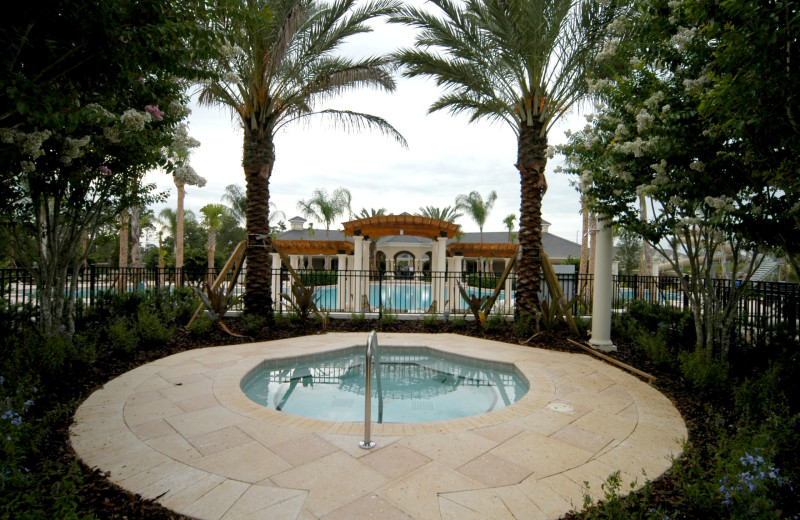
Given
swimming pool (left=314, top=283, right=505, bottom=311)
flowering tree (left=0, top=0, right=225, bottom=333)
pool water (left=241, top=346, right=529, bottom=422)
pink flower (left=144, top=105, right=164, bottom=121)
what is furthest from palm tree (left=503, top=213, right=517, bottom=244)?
pink flower (left=144, top=105, right=164, bottom=121)

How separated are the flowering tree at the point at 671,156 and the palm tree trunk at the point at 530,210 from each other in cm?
302

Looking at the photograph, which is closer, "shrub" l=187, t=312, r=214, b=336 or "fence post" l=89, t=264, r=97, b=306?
"shrub" l=187, t=312, r=214, b=336

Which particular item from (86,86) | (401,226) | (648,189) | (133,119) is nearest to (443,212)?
(401,226)

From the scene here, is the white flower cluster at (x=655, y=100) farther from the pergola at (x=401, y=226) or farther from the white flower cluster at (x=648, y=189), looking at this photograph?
the pergola at (x=401, y=226)

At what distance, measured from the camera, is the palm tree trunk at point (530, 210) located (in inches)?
376

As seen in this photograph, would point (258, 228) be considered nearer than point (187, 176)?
No

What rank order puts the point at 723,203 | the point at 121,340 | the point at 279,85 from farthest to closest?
the point at 279,85 < the point at 121,340 < the point at 723,203

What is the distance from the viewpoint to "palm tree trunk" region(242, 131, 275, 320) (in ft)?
32.1

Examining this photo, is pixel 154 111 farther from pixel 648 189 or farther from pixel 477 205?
pixel 477 205

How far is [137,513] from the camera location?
265 cm

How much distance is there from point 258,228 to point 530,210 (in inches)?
256

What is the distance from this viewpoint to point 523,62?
895 cm

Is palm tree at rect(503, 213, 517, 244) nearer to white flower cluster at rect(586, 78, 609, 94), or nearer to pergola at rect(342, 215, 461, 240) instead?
pergola at rect(342, 215, 461, 240)

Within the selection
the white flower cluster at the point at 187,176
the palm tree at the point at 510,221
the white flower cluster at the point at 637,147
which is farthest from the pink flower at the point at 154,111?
the palm tree at the point at 510,221
